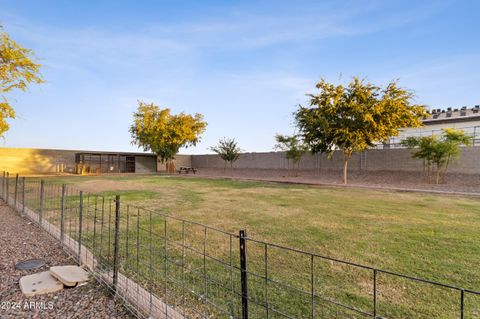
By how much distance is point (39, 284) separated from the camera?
8.32 ft

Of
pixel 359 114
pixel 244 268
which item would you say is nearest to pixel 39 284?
pixel 244 268

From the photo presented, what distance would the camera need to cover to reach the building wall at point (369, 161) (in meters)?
14.2

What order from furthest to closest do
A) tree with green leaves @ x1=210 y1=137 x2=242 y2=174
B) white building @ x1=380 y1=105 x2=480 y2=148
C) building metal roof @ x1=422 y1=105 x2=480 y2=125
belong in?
building metal roof @ x1=422 y1=105 x2=480 y2=125
tree with green leaves @ x1=210 y1=137 x2=242 y2=174
white building @ x1=380 y1=105 x2=480 y2=148

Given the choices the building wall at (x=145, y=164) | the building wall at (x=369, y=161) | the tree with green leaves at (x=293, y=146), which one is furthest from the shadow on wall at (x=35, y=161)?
the tree with green leaves at (x=293, y=146)

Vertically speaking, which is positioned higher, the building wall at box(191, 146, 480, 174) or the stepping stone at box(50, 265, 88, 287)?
the building wall at box(191, 146, 480, 174)

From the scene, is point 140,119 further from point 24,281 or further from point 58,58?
point 24,281

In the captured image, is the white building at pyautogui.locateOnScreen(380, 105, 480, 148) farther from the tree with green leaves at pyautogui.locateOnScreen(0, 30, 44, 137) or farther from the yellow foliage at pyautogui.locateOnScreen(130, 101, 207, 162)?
the tree with green leaves at pyautogui.locateOnScreen(0, 30, 44, 137)

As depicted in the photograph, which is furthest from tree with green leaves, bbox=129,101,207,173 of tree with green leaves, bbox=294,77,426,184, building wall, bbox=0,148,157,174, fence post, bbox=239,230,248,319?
fence post, bbox=239,230,248,319

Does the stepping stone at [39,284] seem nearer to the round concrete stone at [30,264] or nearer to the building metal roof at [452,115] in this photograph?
the round concrete stone at [30,264]

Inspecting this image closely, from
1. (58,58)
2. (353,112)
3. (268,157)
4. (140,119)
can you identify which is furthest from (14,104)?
(268,157)

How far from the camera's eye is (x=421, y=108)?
47.0 ft

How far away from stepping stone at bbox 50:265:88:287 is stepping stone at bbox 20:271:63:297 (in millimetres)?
51

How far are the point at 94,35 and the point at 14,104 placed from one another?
3996 millimetres

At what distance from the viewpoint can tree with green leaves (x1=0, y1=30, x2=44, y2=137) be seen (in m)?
7.59
